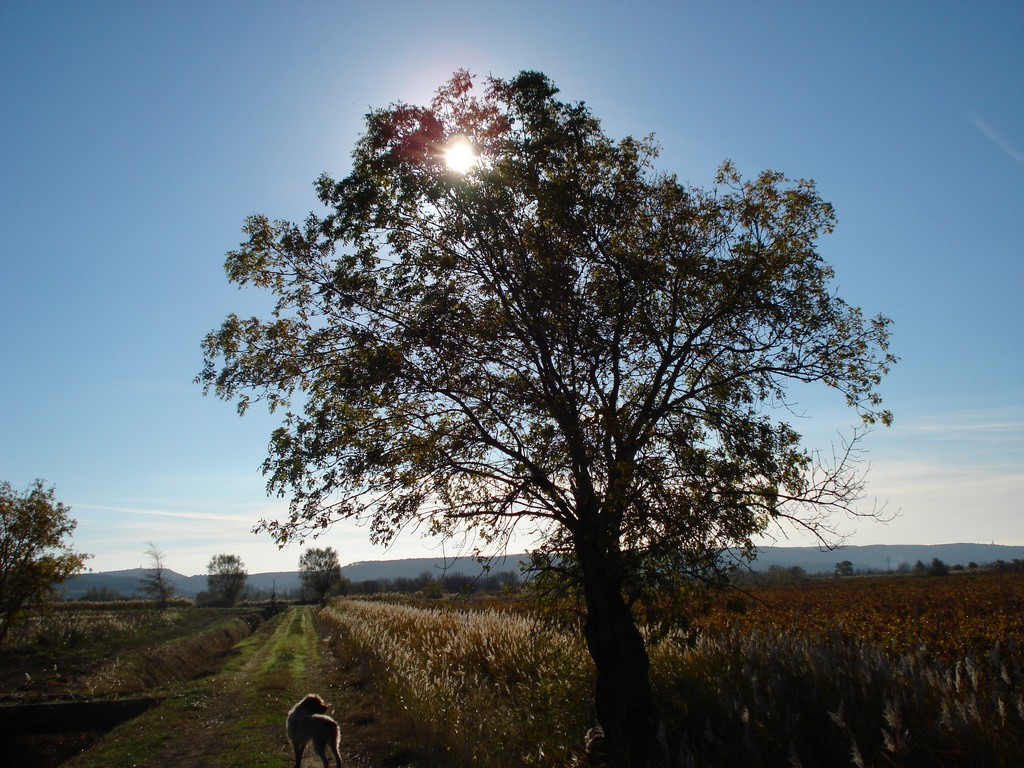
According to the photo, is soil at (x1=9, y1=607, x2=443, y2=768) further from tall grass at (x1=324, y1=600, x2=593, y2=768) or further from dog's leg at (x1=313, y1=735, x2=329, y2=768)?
dog's leg at (x1=313, y1=735, x2=329, y2=768)

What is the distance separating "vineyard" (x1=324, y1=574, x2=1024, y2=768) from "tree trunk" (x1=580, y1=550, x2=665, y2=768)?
44cm

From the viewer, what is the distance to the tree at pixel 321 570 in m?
102

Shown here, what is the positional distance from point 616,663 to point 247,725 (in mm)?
9141

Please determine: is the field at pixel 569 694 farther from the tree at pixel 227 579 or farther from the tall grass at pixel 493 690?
the tree at pixel 227 579

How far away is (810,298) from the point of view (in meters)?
9.84

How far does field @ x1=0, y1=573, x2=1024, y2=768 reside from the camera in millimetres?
6867

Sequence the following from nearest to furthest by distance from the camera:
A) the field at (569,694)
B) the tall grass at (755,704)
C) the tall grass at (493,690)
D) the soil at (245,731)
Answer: the tall grass at (755,704) < the field at (569,694) < the tall grass at (493,690) < the soil at (245,731)

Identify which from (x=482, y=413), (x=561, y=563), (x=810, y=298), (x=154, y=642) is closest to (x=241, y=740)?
(x=561, y=563)

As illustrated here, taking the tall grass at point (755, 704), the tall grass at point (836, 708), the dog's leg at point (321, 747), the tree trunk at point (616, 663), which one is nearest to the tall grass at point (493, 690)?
the tall grass at point (755, 704)

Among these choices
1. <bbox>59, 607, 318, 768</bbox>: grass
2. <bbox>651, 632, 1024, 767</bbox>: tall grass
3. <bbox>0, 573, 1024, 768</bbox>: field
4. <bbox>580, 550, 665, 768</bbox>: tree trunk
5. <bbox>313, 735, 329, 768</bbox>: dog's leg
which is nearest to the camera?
<bbox>651, 632, 1024, 767</bbox>: tall grass

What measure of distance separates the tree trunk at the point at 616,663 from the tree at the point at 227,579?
11246 centimetres

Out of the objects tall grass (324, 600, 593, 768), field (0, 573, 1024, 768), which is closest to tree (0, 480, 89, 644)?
field (0, 573, 1024, 768)

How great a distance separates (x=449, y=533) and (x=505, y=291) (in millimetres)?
4263

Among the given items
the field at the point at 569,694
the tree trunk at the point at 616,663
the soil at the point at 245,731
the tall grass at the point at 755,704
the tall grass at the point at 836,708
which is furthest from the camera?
the soil at the point at 245,731
